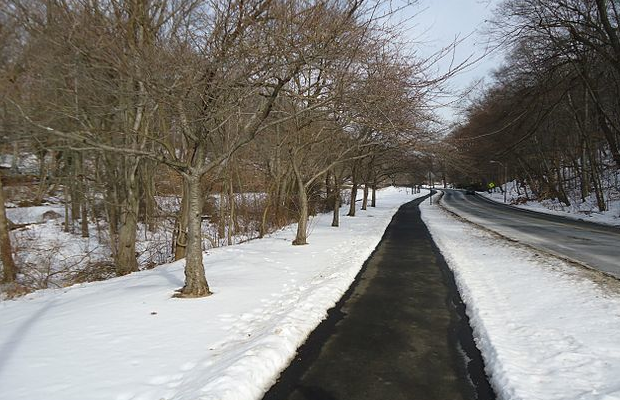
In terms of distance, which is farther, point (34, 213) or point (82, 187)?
point (34, 213)

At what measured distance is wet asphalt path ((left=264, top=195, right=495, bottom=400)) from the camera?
3.84 m

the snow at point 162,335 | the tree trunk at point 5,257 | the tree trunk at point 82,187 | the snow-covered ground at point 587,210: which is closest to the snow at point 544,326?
the snow at point 162,335

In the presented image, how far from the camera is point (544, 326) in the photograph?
211 inches

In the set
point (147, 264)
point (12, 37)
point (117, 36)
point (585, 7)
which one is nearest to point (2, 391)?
point (117, 36)

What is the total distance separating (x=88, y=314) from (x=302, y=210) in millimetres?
8840

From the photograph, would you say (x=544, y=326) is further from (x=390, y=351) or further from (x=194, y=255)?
(x=194, y=255)

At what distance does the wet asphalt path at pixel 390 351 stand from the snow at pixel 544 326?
259 millimetres

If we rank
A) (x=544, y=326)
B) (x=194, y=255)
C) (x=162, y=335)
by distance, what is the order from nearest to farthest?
1. (x=162, y=335)
2. (x=544, y=326)
3. (x=194, y=255)

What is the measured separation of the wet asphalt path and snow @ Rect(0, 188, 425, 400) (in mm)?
293

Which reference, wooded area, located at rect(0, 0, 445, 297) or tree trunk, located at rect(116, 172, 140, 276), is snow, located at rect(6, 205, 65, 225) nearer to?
tree trunk, located at rect(116, 172, 140, 276)

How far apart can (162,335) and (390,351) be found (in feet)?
9.28

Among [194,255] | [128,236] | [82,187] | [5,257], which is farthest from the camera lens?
[82,187]

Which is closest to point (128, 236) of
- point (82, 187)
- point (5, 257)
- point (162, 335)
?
point (5, 257)

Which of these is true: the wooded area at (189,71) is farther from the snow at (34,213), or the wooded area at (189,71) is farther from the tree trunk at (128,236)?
the snow at (34,213)
